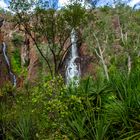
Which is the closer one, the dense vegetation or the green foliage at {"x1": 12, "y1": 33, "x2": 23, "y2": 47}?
the dense vegetation

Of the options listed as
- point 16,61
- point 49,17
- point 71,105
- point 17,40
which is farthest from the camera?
point 17,40

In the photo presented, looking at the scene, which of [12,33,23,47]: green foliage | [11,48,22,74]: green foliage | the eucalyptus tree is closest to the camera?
the eucalyptus tree

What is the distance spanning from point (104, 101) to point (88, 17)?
714 cm

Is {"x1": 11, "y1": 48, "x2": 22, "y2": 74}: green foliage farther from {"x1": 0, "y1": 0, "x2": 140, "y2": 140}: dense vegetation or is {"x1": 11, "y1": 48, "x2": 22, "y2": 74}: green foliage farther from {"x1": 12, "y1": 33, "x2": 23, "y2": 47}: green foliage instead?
{"x1": 0, "y1": 0, "x2": 140, "y2": 140}: dense vegetation

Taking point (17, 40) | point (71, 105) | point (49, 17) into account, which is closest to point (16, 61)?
point (17, 40)

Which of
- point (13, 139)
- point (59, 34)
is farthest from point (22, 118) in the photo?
point (59, 34)

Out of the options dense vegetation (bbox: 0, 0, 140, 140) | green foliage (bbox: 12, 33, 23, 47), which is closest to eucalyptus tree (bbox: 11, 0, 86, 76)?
dense vegetation (bbox: 0, 0, 140, 140)

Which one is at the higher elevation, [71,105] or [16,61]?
[16,61]

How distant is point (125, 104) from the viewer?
12.3 m

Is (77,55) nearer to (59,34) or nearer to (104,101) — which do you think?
(59,34)

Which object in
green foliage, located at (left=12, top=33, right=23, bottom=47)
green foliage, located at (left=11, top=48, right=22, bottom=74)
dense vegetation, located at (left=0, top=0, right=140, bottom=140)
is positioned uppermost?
green foliage, located at (left=12, top=33, right=23, bottom=47)

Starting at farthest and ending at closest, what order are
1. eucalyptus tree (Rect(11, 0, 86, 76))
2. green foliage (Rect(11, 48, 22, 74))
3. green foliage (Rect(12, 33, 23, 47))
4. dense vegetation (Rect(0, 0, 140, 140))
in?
green foliage (Rect(12, 33, 23, 47)) < green foliage (Rect(11, 48, 22, 74)) < eucalyptus tree (Rect(11, 0, 86, 76)) < dense vegetation (Rect(0, 0, 140, 140))

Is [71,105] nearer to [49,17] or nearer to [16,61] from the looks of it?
[49,17]

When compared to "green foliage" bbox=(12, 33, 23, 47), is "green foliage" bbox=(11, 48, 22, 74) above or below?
below
